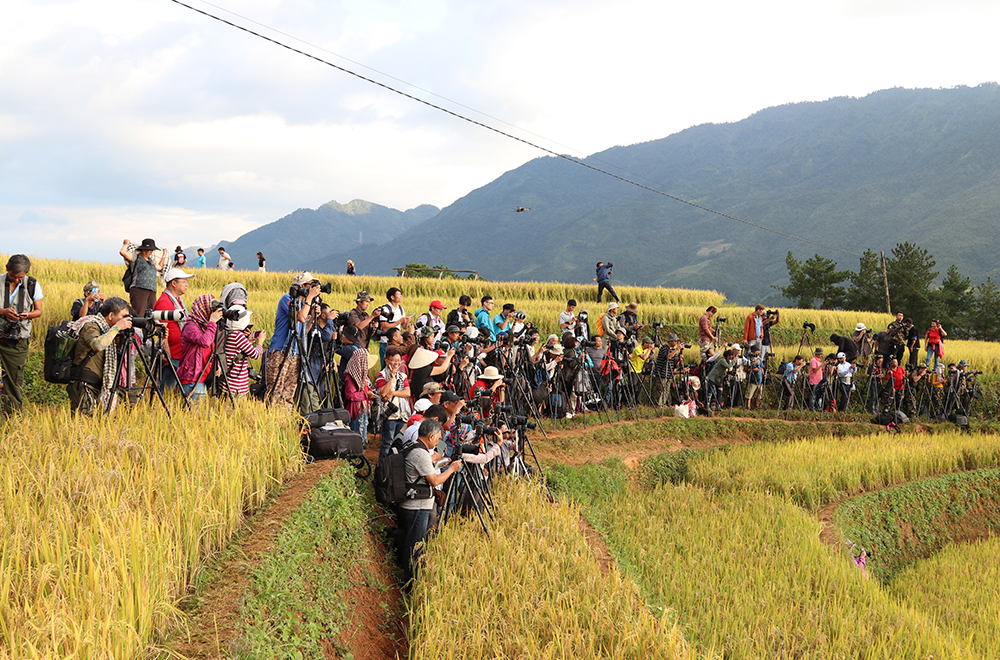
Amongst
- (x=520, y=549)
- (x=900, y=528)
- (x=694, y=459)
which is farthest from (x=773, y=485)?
(x=520, y=549)

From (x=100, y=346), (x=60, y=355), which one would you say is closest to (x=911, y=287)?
(x=100, y=346)

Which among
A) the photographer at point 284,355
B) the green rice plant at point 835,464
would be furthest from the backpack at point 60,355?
the green rice plant at point 835,464

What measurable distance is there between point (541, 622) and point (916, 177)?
242 m

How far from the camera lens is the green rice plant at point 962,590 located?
252 inches

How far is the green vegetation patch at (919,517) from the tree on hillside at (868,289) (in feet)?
131

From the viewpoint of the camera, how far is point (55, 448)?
4320 mm

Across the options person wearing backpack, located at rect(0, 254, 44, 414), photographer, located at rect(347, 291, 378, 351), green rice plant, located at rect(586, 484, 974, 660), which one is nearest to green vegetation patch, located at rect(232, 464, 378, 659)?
photographer, located at rect(347, 291, 378, 351)

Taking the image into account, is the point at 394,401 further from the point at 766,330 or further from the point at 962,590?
the point at 766,330

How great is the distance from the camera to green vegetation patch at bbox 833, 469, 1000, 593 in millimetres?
9195

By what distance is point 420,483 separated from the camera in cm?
511

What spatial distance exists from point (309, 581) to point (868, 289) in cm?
5369

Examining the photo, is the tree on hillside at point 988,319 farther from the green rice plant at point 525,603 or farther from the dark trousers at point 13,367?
the dark trousers at point 13,367

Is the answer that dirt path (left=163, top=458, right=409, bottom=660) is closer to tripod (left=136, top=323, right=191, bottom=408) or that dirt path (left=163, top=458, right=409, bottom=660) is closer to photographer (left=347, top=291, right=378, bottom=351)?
tripod (left=136, top=323, right=191, bottom=408)

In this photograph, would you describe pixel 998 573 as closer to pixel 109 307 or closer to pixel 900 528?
pixel 900 528
